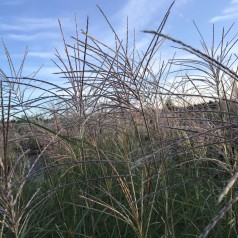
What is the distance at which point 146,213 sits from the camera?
1.81 metres

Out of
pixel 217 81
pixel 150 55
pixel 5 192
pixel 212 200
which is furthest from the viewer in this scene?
pixel 212 200

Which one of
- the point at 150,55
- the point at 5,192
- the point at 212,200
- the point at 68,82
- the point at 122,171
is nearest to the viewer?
the point at 5,192

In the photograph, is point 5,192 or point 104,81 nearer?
point 5,192

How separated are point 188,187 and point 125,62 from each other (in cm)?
143

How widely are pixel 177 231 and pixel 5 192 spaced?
4.35 ft

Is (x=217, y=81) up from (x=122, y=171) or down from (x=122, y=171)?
up

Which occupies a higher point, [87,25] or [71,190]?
[87,25]

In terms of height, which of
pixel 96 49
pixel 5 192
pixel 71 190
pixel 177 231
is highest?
pixel 96 49

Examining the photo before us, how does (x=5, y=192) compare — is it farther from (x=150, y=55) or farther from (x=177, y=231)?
(x=177, y=231)

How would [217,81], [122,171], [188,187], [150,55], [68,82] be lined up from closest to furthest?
[150,55] → [68,82] → [217,81] → [188,187] → [122,171]

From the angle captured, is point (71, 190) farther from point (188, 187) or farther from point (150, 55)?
point (150, 55)

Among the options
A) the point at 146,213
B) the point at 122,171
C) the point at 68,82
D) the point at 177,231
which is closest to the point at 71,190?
the point at 122,171

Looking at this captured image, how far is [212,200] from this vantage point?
2.70 metres

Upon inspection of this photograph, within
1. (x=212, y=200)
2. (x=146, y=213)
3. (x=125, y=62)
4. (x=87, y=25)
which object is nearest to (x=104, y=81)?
(x=125, y=62)
